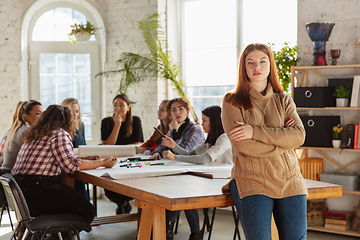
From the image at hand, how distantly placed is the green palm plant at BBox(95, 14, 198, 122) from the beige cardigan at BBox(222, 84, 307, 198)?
309 cm

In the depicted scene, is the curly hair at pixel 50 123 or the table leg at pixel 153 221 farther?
the curly hair at pixel 50 123

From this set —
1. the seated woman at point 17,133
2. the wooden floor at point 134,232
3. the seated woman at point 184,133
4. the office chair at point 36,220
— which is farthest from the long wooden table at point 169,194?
the wooden floor at point 134,232

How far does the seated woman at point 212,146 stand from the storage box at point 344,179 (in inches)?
56.0

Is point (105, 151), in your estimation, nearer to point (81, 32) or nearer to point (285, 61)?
point (285, 61)

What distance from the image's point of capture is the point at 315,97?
4117 mm

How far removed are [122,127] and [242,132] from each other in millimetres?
2842

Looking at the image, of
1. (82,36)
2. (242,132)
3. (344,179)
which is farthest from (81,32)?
(242,132)

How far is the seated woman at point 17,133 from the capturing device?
3725 millimetres

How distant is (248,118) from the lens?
1.94 m

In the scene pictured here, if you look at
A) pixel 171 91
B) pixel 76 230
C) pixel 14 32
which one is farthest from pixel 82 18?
pixel 76 230

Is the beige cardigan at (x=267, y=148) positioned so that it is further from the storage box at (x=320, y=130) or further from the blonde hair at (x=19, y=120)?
the blonde hair at (x=19, y=120)

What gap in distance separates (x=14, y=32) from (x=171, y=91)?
222cm

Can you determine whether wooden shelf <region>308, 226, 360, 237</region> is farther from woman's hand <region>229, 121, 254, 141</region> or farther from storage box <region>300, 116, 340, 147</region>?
woman's hand <region>229, 121, 254, 141</region>

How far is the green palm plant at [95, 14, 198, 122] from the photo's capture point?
518 cm
